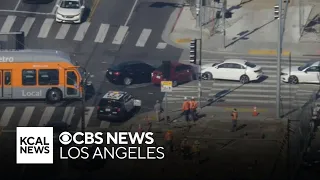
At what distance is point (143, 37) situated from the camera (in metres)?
61.3

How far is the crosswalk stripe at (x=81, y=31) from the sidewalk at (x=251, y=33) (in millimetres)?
5471

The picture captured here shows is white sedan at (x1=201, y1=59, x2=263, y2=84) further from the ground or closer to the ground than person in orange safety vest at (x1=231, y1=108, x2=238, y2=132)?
further from the ground

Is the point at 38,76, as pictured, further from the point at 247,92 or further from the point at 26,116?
the point at 247,92

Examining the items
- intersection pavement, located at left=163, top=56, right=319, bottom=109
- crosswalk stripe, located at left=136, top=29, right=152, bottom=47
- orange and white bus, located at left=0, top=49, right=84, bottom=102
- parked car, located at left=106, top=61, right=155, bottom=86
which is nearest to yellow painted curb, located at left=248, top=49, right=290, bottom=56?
intersection pavement, located at left=163, top=56, right=319, bottom=109

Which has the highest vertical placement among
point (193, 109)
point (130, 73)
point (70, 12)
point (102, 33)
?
point (70, 12)

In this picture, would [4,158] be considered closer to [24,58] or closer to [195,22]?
[24,58]

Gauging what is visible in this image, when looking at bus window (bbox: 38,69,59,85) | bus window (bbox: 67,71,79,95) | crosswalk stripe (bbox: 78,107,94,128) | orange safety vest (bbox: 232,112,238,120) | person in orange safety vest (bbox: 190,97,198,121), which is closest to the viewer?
orange safety vest (bbox: 232,112,238,120)

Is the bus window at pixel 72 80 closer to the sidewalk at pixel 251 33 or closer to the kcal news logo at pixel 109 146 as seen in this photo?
the kcal news logo at pixel 109 146

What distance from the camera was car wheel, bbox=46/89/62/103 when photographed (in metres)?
50.9

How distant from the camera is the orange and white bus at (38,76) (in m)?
50.7

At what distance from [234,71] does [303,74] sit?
3923 mm

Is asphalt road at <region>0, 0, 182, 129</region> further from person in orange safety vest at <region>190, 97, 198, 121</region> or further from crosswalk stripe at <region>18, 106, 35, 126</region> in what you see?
crosswalk stripe at <region>18, 106, 35, 126</region>

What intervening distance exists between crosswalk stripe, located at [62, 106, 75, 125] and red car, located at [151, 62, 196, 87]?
5.98 meters

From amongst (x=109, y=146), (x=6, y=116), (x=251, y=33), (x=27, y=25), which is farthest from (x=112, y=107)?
(x=251, y=33)
